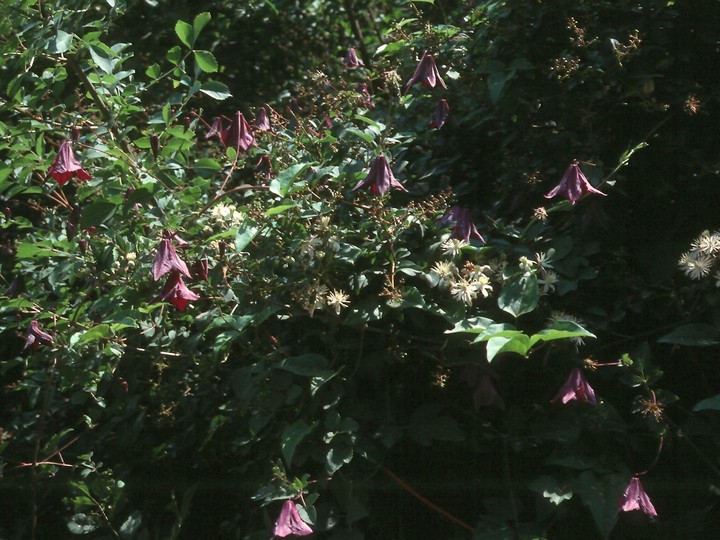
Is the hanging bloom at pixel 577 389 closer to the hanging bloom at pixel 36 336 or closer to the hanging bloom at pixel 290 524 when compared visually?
the hanging bloom at pixel 290 524

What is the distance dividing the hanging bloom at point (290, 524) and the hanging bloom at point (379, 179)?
2.21 feet

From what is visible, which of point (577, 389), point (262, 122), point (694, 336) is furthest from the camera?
point (262, 122)

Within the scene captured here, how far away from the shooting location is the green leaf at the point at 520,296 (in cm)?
177

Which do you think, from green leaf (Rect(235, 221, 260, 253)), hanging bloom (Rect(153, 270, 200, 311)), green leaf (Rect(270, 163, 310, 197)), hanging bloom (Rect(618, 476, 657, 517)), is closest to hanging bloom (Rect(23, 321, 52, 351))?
hanging bloom (Rect(153, 270, 200, 311))

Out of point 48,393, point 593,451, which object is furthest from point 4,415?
point 593,451

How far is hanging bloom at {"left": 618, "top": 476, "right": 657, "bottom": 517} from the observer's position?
5.59 ft

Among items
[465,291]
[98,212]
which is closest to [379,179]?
[465,291]

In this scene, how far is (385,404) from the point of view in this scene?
2027 mm

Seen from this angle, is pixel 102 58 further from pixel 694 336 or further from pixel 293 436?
pixel 694 336

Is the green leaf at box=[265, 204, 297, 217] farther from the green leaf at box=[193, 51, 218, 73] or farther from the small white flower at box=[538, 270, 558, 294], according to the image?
the small white flower at box=[538, 270, 558, 294]

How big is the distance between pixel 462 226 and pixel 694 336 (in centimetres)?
54

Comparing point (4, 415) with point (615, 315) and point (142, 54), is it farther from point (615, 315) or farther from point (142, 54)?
point (615, 315)

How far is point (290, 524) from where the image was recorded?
68.1 inches

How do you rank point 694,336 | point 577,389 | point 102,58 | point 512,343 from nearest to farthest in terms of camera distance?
point 512,343
point 577,389
point 694,336
point 102,58
